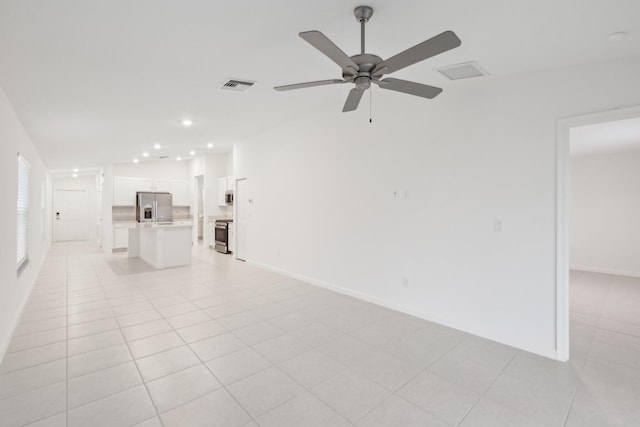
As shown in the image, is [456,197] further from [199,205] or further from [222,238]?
[199,205]

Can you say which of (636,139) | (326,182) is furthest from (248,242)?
(636,139)

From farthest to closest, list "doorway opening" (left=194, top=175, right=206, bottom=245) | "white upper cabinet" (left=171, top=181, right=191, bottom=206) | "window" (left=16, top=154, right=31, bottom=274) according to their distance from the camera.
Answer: "doorway opening" (left=194, top=175, right=206, bottom=245) → "white upper cabinet" (left=171, top=181, right=191, bottom=206) → "window" (left=16, top=154, right=31, bottom=274)

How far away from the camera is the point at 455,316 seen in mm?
3529

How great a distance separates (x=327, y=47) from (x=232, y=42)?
3.86ft

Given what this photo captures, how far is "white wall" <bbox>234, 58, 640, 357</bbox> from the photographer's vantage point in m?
2.91

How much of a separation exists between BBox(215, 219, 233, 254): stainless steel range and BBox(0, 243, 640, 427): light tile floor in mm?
4064

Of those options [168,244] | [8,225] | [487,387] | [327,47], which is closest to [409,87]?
[327,47]

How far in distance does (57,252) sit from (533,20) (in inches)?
466

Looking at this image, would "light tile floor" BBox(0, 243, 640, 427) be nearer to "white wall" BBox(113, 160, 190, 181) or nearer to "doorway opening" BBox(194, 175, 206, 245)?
"doorway opening" BBox(194, 175, 206, 245)

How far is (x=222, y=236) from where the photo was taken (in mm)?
8758

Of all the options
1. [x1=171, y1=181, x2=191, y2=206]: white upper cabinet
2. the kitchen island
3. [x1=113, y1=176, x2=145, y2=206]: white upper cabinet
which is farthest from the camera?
[x1=171, y1=181, x2=191, y2=206]: white upper cabinet

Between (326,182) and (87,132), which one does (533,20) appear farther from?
(87,132)

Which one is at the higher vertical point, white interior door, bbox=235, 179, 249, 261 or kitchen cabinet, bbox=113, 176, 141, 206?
kitchen cabinet, bbox=113, 176, 141, 206

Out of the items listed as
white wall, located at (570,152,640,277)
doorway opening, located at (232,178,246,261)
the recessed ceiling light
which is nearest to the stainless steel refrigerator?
doorway opening, located at (232,178,246,261)
